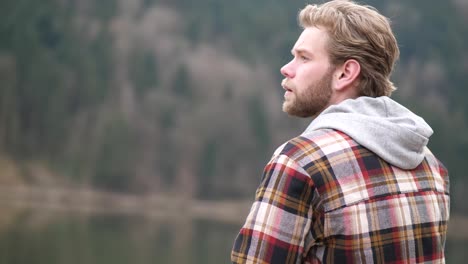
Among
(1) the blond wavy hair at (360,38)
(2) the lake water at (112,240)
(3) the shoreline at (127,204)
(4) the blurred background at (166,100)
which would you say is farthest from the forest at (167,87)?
(1) the blond wavy hair at (360,38)

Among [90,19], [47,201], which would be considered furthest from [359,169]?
[90,19]

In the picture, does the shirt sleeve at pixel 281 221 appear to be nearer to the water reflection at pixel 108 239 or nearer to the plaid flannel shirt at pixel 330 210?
the plaid flannel shirt at pixel 330 210

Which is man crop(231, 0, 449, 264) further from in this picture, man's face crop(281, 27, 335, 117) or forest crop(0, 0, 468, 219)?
forest crop(0, 0, 468, 219)

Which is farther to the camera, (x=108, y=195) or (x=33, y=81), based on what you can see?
(x=33, y=81)

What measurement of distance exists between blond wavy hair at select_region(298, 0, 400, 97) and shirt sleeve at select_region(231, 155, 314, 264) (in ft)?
0.93

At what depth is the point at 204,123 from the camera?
2248 cm

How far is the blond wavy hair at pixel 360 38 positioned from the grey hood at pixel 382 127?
0.08m

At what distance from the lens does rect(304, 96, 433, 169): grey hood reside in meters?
1.26

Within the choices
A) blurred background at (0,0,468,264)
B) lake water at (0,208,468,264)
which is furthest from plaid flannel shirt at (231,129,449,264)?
blurred background at (0,0,468,264)

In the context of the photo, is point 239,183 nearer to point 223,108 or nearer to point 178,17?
point 223,108

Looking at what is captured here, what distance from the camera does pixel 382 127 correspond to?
1271mm

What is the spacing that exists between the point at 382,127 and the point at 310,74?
200 mm

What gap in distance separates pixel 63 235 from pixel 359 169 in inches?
494

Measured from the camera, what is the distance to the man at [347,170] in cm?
120
